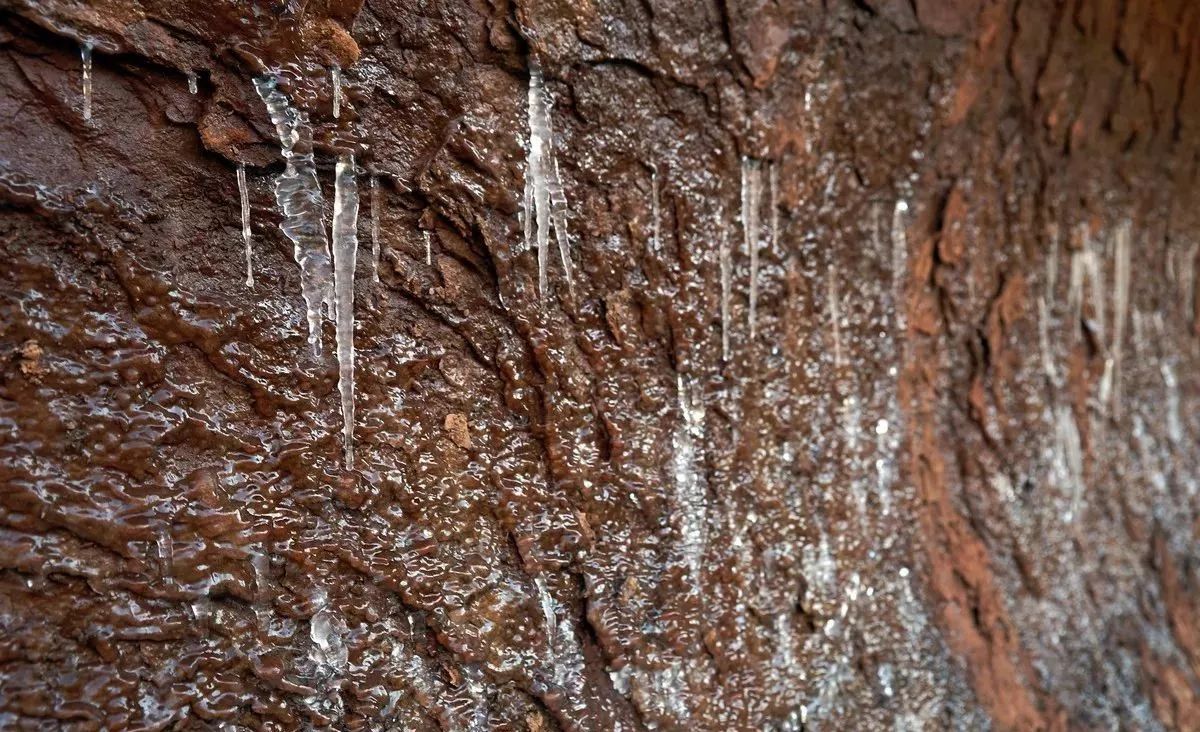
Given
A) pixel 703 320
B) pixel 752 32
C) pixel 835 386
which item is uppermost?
pixel 752 32

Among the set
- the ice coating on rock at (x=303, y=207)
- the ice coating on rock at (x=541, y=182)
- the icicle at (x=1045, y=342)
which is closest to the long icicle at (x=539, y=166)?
the ice coating on rock at (x=541, y=182)

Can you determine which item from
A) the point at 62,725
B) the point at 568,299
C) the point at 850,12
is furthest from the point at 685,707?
the point at 850,12

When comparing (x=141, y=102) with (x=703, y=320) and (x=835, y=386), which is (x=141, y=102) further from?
(x=835, y=386)

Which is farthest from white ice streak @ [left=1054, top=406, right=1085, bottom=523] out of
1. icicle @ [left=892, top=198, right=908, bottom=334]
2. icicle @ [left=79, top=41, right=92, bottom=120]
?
icicle @ [left=79, top=41, right=92, bottom=120]

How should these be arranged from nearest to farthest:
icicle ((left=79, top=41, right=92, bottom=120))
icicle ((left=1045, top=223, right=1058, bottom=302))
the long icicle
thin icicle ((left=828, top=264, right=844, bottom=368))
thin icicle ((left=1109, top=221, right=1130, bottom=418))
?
icicle ((left=79, top=41, right=92, bottom=120))
the long icicle
thin icicle ((left=828, top=264, right=844, bottom=368))
icicle ((left=1045, top=223, right=1058, bottom=302))
thin icicle ((left=1109, top=221, right=1130, bottom=418))

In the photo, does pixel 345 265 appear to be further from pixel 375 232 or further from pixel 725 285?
pixel 725 285

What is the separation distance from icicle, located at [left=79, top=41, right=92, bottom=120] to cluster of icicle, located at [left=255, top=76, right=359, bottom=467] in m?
0.20

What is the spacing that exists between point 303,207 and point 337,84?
0.16 metres

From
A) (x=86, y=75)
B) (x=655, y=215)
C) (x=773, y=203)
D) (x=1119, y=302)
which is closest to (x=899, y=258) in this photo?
(x=773, y=203)

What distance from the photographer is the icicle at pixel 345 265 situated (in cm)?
89

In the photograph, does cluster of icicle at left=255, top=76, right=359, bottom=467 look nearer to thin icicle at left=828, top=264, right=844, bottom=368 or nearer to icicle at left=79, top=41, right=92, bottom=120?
icicle at left=79, top=41, right=92, bottom=120

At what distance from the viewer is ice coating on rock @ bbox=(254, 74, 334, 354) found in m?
0.86

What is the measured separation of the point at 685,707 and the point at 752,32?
1.06 metres

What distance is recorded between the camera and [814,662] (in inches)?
47.9
